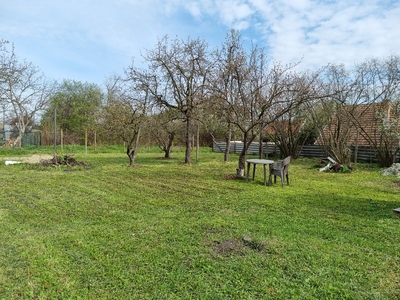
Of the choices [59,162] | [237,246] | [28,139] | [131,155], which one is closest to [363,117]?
[131,155]

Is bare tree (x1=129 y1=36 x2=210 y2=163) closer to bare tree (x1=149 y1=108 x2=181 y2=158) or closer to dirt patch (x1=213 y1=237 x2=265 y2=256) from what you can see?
bare tree (x1=149 y1=108 x2=181 y2=158)

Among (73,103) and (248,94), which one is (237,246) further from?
(73,103)

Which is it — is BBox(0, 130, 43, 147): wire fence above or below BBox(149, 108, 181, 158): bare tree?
below

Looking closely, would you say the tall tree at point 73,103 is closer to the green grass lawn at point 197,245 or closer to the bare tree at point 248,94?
the bare tree at point 248,94

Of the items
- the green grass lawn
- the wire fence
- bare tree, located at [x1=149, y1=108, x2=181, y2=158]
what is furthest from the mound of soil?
the wire fence

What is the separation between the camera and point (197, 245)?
3.03 metres

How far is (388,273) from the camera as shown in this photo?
96.1 inches

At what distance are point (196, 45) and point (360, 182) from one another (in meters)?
8.42

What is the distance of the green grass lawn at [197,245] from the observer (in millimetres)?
2201

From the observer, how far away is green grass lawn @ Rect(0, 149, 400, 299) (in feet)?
7.22

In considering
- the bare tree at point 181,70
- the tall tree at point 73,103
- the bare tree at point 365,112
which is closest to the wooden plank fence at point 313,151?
the bare tree at point 365,112

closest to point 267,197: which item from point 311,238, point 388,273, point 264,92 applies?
point 311,238

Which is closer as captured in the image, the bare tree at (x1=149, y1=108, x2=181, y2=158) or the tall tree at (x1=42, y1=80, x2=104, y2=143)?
the bare tree at (x1=149, y1=108, x2=181, y2=158)

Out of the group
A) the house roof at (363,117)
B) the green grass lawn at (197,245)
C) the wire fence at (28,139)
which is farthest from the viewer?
the wire fence at (28,139)
